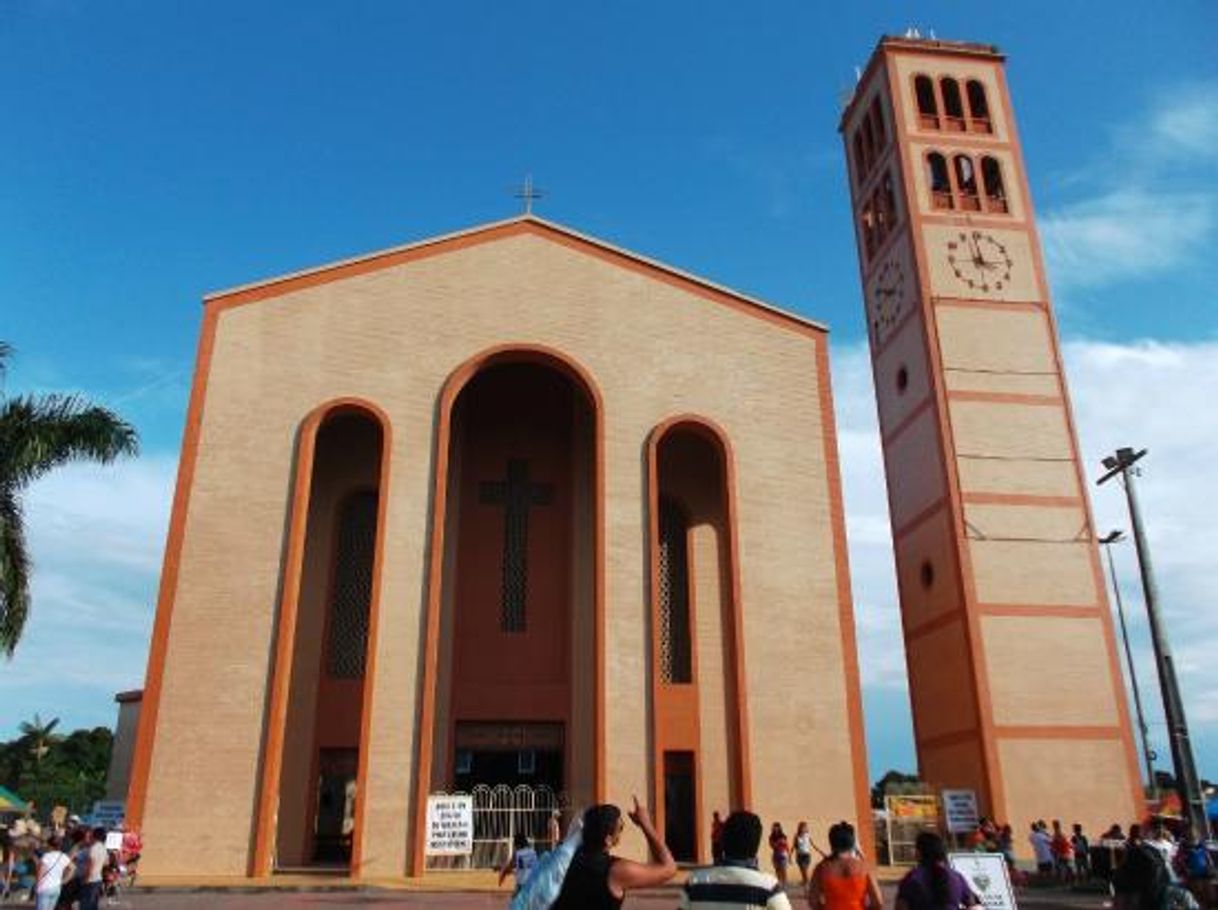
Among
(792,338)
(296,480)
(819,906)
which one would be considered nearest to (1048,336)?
(792,338)

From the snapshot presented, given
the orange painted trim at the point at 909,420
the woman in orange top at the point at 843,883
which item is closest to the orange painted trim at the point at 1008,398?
the orange painted trim at the point at 909,420

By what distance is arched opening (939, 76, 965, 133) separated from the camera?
94.4 ft

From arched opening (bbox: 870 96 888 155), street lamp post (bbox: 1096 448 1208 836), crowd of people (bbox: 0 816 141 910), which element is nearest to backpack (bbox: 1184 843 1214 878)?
street lamp post (bbox: 1096 448 1208 836)

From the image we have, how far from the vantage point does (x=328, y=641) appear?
64.2 feet

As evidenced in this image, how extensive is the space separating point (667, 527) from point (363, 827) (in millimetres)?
8344

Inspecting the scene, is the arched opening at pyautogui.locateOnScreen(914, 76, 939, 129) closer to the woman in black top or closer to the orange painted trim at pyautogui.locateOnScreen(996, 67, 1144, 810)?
the orange painted trim at pyautogui.locateOnScreen(996, 67, 1144, 810)

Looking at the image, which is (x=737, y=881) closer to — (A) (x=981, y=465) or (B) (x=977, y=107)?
(A) (x=981, y=465)

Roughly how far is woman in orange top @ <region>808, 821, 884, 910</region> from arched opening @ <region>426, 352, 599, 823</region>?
1250 centimetres

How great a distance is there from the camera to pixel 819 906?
5.05m

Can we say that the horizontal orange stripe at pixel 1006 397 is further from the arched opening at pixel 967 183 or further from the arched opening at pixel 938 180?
the arched opening at pixel 938 180

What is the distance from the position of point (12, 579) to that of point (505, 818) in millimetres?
8857

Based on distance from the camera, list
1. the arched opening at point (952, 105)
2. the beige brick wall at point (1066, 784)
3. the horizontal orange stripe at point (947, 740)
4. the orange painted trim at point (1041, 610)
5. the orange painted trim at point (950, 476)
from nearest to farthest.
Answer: the beige brick wall at point (1066, 784) < the orange painted trim at point (950, 476) < the horizontal orange stripe at point (947, 740) < the orange painted trim at point (1041, 610) < the arched opening at point (952, 105)

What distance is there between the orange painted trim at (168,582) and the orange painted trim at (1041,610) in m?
16.5

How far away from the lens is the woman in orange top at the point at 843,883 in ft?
16.3
